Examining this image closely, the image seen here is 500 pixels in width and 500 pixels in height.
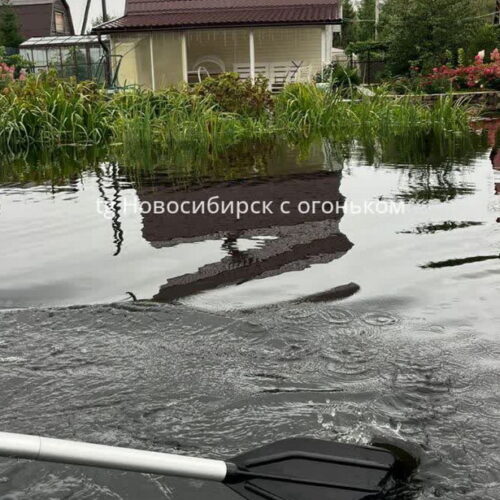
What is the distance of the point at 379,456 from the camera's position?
7.35ft

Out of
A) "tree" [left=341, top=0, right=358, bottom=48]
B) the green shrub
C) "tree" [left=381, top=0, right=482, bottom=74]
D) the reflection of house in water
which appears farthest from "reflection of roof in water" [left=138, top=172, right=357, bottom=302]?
"tree" [left=341, top=0, right=358, bottom=48]

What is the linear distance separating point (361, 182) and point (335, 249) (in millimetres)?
2931

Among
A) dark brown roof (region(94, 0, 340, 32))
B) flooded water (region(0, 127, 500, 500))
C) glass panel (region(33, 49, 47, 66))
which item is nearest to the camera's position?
flooded water (region(0, 127, 500, 500))

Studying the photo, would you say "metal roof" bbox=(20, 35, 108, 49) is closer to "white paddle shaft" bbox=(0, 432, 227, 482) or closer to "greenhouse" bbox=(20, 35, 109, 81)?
"greenhouse" bbox=(20, 35, 109, 81)

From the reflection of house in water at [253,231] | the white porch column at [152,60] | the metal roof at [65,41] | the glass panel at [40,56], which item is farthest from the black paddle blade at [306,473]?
the glass panel at [40,56]

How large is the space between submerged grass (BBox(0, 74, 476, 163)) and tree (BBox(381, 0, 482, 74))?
11.3 meters

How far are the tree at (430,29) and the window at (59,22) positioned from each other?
105ft

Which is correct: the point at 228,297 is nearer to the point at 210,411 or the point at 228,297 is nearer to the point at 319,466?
the point at 210,411

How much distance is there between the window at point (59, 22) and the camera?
166 feet

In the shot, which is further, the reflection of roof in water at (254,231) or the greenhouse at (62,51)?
the greenhouse at (62,51)

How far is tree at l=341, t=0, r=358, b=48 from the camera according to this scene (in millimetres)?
40656

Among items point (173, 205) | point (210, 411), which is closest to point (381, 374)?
point (210, 411)

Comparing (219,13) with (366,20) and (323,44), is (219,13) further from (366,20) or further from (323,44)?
(366,20)

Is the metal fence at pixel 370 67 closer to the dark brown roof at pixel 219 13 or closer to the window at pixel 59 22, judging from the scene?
the dark brown roof at pixel 219 13
